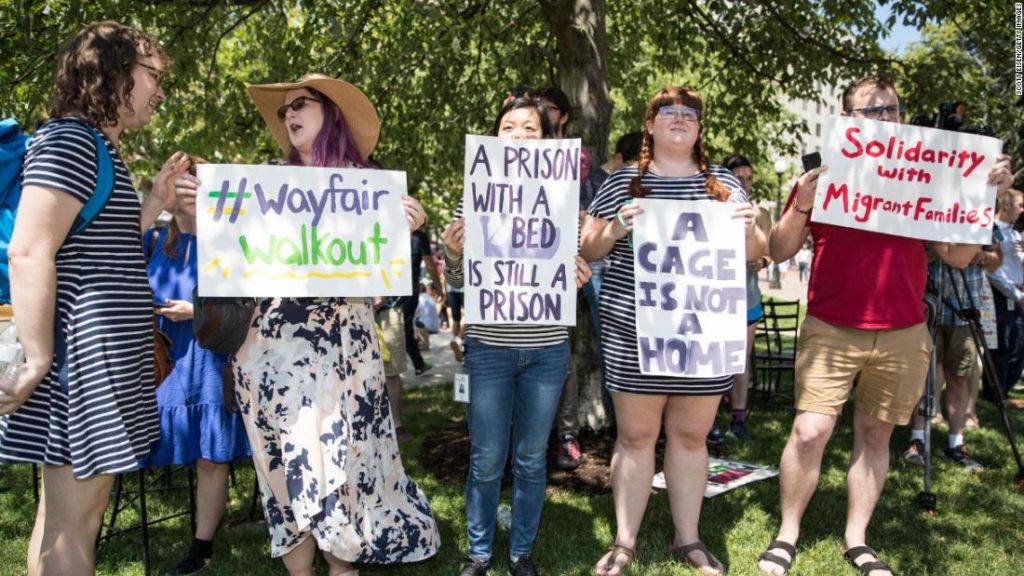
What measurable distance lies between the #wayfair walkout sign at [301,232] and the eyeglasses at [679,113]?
1.15 metres

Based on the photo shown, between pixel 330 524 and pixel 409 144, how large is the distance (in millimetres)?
5388

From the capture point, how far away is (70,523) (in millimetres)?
2459

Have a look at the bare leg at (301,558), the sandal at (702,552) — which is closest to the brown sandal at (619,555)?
the sandal at (702,552)

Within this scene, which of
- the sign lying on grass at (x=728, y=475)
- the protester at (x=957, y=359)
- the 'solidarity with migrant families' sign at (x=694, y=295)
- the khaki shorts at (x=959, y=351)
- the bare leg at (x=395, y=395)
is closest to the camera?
the 'solidarity with migrant families' sign at (x=694, y=295)

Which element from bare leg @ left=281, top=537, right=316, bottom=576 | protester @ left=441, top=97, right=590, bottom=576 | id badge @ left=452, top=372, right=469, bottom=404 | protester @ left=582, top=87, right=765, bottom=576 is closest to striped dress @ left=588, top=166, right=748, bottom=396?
protester @ left=582, top=87, right=765, bottom=576

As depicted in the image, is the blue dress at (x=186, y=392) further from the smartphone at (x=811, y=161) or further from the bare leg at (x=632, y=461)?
the smartphone at (x=811, y=161)

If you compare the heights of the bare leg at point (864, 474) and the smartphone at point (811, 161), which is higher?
the smartphone at point (811, 161)

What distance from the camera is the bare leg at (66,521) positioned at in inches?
96.0

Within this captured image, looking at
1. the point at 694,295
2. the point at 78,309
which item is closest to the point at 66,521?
the point at 78,309

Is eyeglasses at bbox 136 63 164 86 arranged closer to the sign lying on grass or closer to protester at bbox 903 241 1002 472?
the sign lying on grass

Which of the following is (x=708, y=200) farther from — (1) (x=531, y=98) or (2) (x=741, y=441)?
(2) (x=741, y=441)

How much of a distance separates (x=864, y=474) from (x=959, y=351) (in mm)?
2655

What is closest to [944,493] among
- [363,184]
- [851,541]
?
[851,541]

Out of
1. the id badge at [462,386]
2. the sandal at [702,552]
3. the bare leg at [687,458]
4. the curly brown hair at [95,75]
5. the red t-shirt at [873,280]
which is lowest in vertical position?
the sandal at [702,552]
